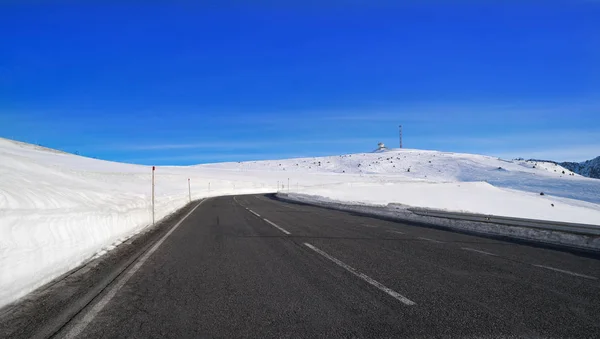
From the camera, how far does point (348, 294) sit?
18.1 ft

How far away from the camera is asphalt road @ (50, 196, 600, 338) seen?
4.25m

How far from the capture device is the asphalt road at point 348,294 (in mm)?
4250

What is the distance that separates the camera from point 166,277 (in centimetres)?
673

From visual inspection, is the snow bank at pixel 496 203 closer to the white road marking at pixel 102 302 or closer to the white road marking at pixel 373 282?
the white road marking at pixel 373 282

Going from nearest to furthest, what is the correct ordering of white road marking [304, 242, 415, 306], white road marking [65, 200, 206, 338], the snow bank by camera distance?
1. white road marking [65, 200, 206, 338]
2. white road marking [304, 242, 415, 306]
3. the snow bank

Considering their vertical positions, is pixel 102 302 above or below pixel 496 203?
above

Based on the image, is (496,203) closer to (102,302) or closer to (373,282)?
Result: (373,282)

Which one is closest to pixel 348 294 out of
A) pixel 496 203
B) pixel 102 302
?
pixel 102 302

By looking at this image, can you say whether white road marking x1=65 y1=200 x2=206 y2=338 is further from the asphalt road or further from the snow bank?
the snow bank

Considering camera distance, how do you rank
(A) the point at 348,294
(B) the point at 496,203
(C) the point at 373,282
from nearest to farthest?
(A) the point at 348,294
(C) the point at 373,282
(B) the point at 496,203

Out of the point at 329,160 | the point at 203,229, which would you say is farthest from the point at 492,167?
the point at 203,229

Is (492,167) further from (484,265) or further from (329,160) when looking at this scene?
(484,265)

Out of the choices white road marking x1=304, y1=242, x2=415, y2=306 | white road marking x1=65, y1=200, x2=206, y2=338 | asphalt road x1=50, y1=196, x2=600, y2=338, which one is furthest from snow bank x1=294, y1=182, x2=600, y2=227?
white road marking x1=65, y1=200, x2=206, y2=338

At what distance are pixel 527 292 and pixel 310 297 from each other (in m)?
3.22
